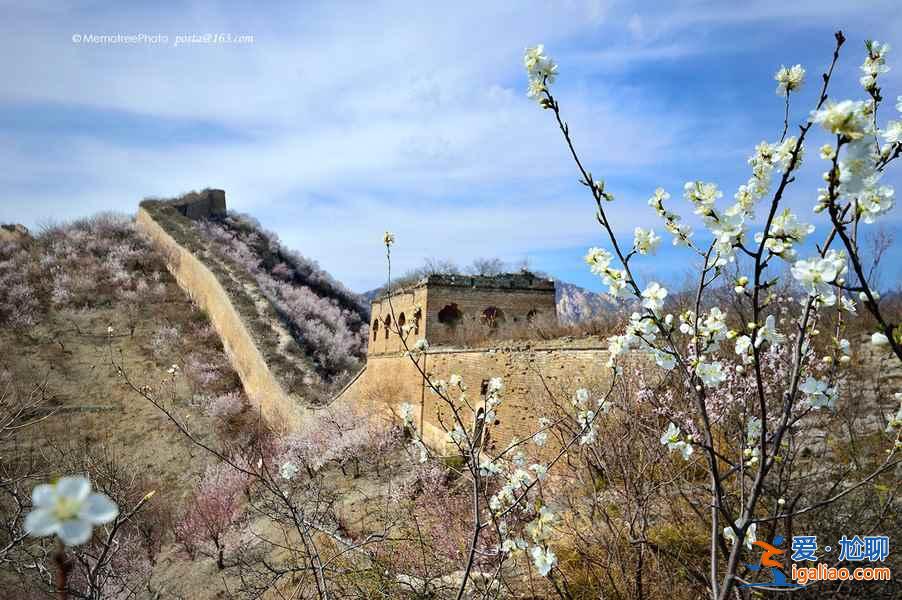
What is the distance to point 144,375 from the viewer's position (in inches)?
753

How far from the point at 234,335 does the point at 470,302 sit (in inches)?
437

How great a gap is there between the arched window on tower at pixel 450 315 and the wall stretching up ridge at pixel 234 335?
4.98 meters

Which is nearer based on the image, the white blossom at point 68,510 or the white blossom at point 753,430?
the white blossom at point 68,510

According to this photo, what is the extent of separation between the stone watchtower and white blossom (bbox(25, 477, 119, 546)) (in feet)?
43.0

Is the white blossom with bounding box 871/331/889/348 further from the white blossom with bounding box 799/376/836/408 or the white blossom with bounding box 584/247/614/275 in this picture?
the white blossom with bounding box 584/247/614/275

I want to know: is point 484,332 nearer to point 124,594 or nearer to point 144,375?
point 124,594

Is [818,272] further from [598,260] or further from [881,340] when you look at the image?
[598,260]

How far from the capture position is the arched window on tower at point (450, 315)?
14.6 metres

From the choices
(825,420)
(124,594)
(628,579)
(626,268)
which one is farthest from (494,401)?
(124,594)

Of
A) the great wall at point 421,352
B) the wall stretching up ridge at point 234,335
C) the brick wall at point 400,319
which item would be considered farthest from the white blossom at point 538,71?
the wall stretching up ridge at point 234,335

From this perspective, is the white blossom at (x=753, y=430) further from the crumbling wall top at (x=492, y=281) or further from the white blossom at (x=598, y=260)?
the crumbling wall top at (x=492, y=281)

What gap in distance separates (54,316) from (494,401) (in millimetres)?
24252

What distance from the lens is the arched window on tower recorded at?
14.6 metres

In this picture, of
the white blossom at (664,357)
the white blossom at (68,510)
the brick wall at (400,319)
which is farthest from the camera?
the brick wall at (400,319)
